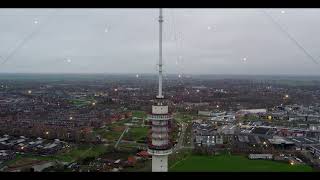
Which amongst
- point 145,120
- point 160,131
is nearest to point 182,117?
point 145,120

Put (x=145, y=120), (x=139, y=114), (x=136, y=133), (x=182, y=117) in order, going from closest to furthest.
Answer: (x=136, y=133)
(x=145, y=120)
(x=139, y=114)
(x=182, y=117)

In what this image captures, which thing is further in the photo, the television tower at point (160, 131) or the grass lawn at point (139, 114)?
the grass lawn at point (139, 114)

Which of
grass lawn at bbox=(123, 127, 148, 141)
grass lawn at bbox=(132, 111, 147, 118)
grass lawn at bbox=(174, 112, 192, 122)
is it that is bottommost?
grass lawn at bbox=(123, 127, 148, 141)

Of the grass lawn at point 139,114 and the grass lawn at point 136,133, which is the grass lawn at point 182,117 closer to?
the grass lawn at point 139,114

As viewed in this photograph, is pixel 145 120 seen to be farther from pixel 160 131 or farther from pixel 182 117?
pixel 160 131

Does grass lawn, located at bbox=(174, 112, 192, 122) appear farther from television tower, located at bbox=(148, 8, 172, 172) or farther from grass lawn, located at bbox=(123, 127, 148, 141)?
television tower, located at bbox=(148, 8, 172, 172)

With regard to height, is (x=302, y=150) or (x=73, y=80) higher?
(x=73, y=80)

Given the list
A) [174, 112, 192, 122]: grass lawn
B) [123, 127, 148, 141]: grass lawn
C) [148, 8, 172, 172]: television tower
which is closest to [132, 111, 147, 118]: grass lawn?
[123, 127, 148, 141]: grass lawn

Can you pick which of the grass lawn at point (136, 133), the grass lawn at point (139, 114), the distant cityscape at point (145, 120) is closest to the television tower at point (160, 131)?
the distant cityscape at point (145, 120)

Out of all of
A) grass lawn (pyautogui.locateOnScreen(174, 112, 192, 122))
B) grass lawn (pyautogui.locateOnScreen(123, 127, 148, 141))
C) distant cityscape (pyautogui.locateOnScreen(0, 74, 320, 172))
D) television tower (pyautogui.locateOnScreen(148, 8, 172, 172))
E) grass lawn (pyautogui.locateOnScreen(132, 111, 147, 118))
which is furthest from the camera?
grass lawn (pyautogui.locateOnScreen(174, 112, 192, 122))
